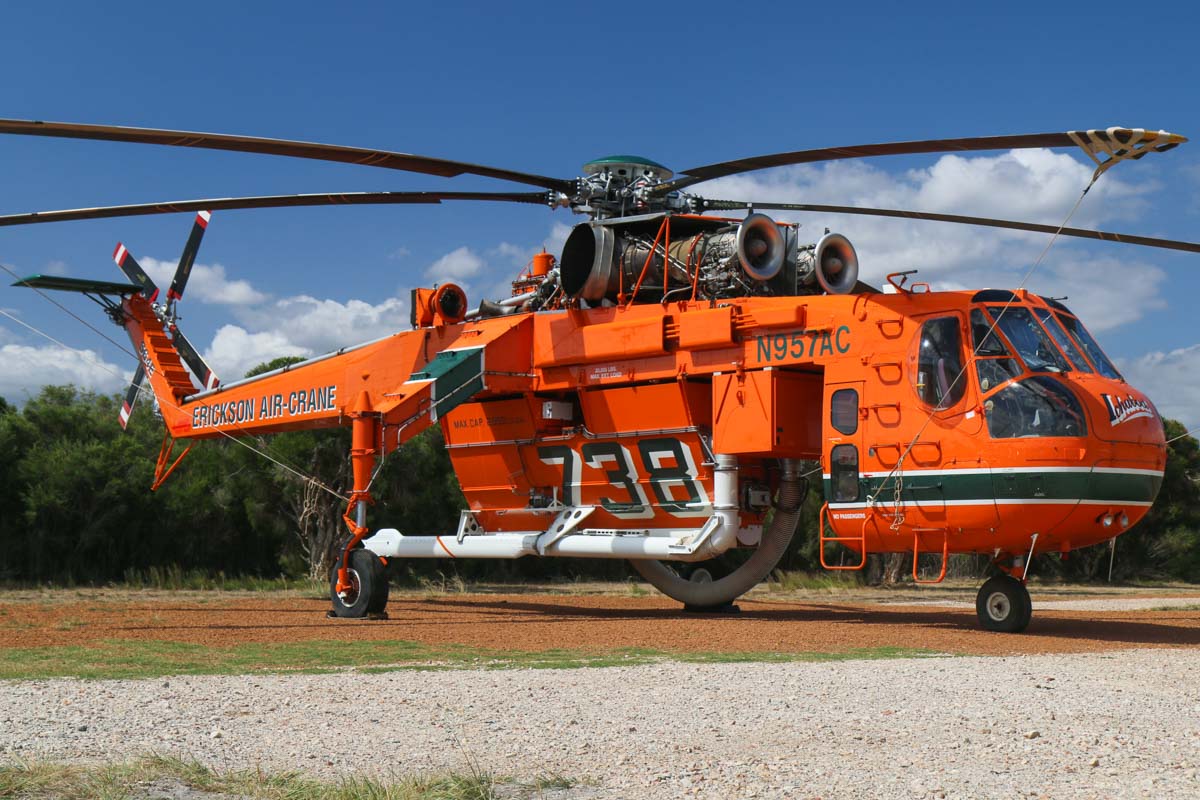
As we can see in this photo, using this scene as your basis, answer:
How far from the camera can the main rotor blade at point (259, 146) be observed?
11.2m

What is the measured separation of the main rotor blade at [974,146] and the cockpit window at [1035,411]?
2.78 meters

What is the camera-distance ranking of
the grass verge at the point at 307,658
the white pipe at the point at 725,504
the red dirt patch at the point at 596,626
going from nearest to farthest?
the grass verge at the point at 307,658
the red dirt patch at the point at 596,626
the white pipe at the point at 725,504

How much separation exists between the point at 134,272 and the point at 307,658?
1409 centimetres

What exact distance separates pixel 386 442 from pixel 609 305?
364 cm

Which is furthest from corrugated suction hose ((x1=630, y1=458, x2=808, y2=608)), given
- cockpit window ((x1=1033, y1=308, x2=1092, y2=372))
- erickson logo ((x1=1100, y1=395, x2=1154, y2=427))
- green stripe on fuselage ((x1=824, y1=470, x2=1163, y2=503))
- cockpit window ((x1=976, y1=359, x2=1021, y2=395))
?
erickson logo ((x1=1100, y1=395, x2=1154, y2=427))

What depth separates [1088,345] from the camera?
13719mm

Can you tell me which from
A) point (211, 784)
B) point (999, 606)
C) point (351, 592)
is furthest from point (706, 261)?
point (211, 784)

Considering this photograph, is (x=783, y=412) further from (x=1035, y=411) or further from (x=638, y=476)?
(x=1035, y=411)

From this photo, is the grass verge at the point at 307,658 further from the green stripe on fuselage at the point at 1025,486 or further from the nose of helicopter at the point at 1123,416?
the nose of helicopter at the point at 1123,416

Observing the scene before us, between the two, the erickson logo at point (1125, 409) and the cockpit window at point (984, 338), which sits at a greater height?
the cockpit window at point (984, 338)

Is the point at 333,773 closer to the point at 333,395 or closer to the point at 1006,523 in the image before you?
the point at 1006,523

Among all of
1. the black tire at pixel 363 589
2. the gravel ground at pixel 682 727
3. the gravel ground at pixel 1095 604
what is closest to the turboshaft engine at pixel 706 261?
the black tire at pixel 363 589

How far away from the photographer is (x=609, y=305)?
1684 cm

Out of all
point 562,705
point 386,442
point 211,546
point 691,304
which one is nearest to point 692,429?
point 691,304
